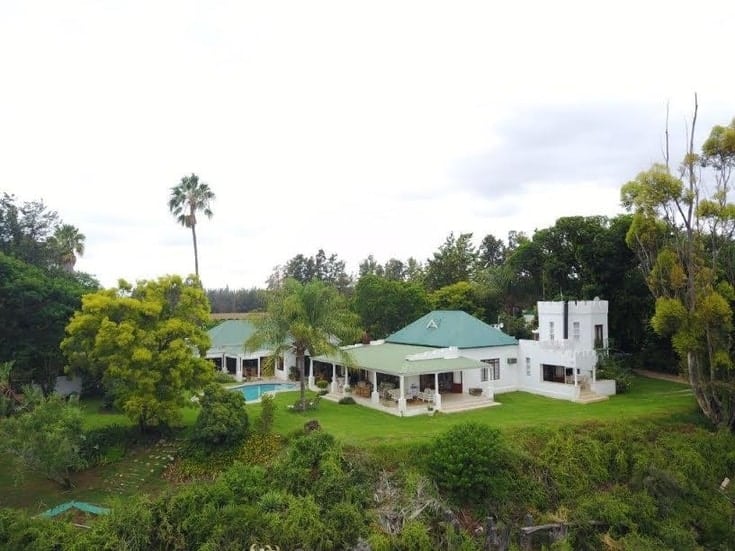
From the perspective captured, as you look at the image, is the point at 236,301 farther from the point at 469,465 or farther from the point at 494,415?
the point at 469,465

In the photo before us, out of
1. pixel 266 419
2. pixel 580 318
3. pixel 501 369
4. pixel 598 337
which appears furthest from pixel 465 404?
pixel 266 419

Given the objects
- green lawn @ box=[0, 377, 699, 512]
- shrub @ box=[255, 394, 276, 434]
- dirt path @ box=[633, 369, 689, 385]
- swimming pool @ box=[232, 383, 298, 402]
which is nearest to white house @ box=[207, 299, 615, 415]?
green lawn @ box=[0, 377, 699, 512]

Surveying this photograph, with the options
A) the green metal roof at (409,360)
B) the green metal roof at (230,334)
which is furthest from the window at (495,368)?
the green metal roof at (230,334)

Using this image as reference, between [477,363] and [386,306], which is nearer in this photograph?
[477,363]

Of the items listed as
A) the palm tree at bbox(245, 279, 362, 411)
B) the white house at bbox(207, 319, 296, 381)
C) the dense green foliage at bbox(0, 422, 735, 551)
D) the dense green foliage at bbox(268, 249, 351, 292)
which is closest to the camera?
the dense green foliage at bbox(0, 422, 735, 551)

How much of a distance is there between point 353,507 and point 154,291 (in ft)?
37.9

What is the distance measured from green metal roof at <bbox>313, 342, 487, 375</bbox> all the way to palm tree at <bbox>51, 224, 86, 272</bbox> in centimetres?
2004

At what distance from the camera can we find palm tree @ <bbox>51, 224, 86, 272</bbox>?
37.0 meters

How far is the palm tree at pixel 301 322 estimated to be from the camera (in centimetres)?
2309

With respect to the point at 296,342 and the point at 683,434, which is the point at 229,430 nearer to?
the point at 296,342

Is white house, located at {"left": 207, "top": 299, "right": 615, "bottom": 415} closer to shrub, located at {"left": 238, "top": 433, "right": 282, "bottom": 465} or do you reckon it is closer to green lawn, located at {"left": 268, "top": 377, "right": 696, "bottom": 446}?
green lawn, located at {"left": 268, "top": 377, "right": 696, "bottom": 446}

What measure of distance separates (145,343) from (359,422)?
8.76 meters

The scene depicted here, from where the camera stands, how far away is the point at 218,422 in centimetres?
1958

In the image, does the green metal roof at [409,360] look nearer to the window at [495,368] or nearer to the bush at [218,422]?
the window at [495,368]
